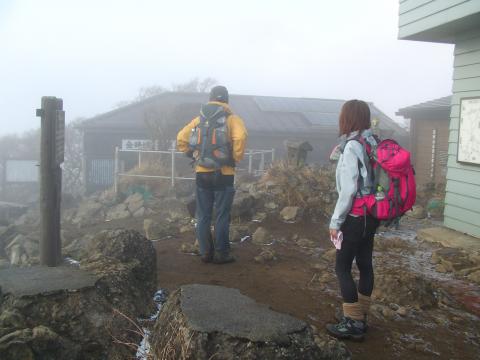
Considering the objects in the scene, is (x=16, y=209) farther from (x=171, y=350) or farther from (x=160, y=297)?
(x=171, y=350)

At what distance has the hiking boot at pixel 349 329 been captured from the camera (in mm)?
3332

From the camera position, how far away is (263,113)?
23547 millimetres

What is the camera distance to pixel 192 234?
7184mm

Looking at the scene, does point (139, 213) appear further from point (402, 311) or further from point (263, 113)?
point (263, 113)

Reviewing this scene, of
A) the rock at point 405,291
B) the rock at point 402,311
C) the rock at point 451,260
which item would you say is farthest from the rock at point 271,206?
the rock at point 402,311

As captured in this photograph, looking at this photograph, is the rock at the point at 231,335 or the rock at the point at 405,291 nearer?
the rock at the point at 231,335

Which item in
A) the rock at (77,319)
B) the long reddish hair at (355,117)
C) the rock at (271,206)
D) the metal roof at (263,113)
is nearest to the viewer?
the rock at (77,319)

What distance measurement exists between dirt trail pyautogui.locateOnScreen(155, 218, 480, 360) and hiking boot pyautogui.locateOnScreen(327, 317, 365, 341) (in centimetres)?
6

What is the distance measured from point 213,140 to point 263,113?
62.0 feet

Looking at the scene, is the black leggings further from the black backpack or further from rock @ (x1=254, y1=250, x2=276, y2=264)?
rock @ (x1=254, y1=250, x2=276, y2=264)

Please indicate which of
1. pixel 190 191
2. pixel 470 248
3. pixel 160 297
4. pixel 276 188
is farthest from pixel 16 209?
pixel 470 248

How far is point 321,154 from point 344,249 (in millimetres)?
19057

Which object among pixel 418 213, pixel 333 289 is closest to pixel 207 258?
pixel 333 289

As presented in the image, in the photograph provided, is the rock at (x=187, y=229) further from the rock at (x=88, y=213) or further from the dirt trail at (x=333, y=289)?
the rock at (x=88, y=213)
